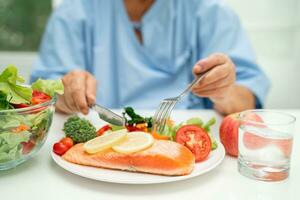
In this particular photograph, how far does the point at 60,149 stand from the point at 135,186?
188mm

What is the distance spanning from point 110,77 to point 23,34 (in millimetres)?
1065

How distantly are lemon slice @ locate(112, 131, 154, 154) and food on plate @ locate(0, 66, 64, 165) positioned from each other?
15cm

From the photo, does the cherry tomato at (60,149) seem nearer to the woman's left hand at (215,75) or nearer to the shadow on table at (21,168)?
the shadow on table at (21,168)

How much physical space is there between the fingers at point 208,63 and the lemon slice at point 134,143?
10.8 inches

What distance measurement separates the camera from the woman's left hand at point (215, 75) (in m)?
1.03

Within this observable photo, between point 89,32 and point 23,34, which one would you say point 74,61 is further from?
point 23,34

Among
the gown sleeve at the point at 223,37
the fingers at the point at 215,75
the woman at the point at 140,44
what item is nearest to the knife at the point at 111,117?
the fingers at the point at 215,75

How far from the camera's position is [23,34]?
93.7 inches

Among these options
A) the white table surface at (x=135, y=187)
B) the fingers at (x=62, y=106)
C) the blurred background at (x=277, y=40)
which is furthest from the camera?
the blurred background at (x=277, y=40)

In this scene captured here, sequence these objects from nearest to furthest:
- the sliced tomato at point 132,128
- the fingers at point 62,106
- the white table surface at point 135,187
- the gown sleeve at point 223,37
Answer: the white table surface at point 135,187 < the sliced tomato at point 132,128 < the fingers at point 62,106 < the gown sleeve at point 223,37

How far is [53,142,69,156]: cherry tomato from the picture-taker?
825 millimetres

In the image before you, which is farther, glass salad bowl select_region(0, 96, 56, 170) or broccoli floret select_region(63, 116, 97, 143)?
broccoli floret select_region(63, 116, 97, 143)

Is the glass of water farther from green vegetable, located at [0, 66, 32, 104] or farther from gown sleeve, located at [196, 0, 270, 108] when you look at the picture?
gown sleeve, located at [196, 0, 270, 108]

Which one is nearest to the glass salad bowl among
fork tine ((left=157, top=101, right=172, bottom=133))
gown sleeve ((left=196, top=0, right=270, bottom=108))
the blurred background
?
fork tine ((left=157, top=101, right=172, bottom=133))
